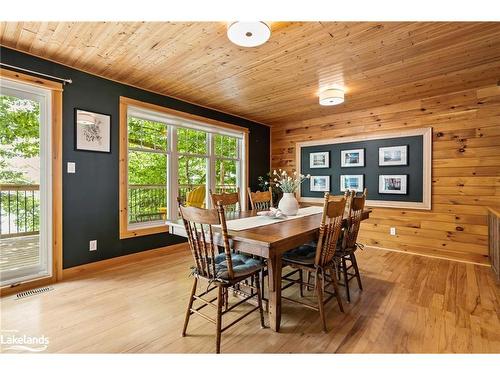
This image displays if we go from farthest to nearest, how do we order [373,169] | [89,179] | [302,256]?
[373,169], [89,179], [302,256]

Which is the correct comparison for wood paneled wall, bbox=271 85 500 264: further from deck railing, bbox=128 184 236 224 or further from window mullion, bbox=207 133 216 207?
deck railing, bbox=128 184 236 224

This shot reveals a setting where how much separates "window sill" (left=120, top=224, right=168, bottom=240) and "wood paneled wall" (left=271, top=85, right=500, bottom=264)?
3.46 m

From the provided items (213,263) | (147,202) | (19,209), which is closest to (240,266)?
(213,263)

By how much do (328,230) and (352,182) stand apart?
2.94 m

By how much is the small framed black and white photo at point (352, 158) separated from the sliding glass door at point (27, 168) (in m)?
4.32

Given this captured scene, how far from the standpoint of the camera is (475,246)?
11.1 feet

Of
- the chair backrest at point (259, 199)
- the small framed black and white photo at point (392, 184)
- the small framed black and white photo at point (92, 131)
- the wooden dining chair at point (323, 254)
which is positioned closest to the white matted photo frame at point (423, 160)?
the small framed black and white photo at point (392, 184)

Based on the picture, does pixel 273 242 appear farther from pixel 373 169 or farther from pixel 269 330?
pixel 373 169

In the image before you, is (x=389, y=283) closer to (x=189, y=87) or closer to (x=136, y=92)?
(x=189, y=87)

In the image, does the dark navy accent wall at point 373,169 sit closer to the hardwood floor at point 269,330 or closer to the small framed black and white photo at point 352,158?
the small framed black and white photo at point 352,158

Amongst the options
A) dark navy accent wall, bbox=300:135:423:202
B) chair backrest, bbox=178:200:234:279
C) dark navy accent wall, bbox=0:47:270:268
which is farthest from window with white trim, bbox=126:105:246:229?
chair backrest, bbox=178:200:234:279

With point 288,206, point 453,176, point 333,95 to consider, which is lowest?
point 288,206

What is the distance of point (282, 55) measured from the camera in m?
2.50
